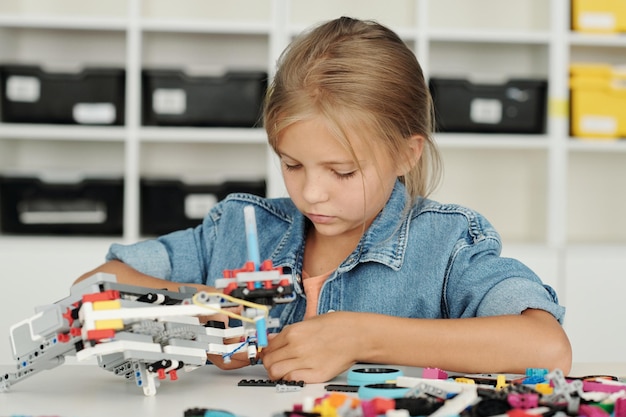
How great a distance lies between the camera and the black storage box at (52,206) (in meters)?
2.62

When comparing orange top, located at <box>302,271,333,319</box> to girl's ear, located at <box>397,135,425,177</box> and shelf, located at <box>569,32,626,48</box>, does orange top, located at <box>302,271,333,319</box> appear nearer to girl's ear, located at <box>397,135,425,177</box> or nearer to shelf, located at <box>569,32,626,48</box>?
girl's ear, located at <box>397,135,425,177</box>

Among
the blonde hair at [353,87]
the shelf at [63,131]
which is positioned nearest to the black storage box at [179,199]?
the shelf at [63,131]

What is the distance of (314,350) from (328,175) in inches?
10.0

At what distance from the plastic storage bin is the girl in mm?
1419

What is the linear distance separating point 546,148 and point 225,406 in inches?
82.0

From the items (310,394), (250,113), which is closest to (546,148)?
(250,113)

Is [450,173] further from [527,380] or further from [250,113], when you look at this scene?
[527,380]

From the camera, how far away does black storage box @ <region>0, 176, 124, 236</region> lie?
2.62 meters

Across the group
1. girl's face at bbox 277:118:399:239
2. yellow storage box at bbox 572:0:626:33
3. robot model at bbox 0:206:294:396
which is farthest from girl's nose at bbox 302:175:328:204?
yellow storage box at bbox 572:0:626:33

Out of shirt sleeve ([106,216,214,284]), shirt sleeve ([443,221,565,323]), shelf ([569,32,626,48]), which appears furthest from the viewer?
shelf ([569,32,626,48])

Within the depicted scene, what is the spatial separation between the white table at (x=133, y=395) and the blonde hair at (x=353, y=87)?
0.34 m

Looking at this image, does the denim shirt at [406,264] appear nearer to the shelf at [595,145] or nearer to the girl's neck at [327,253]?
the girl's neck at [327,253]

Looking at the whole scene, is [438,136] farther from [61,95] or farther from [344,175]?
[344,175]

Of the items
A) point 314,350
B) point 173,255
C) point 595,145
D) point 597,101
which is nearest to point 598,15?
point 597,101
